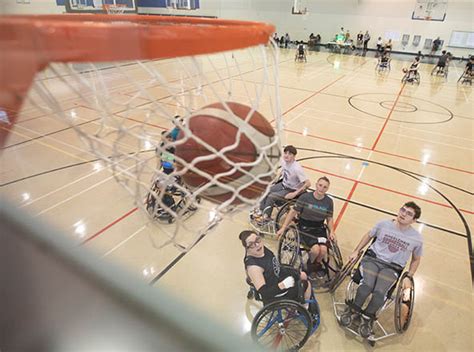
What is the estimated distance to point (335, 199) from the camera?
4.69m

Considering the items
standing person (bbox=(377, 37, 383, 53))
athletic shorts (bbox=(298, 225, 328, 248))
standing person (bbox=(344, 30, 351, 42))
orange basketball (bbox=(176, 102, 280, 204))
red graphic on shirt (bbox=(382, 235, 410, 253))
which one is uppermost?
orange basketball (bbox=(176, 102, 280, 204))

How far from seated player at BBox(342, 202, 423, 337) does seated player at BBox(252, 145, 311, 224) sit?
42.8 inches

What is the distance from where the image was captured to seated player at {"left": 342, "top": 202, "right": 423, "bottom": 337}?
2764mm

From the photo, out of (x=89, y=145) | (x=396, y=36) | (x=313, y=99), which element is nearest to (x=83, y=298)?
(x=89, y=145)

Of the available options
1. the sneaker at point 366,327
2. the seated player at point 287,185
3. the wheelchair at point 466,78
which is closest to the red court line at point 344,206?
the seated player at point 287,185

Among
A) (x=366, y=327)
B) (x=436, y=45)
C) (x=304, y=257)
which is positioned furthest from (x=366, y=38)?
(x=366, y=327)

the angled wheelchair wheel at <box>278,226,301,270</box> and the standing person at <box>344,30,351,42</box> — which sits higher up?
the standing person at <box>344,30,351,42</box>

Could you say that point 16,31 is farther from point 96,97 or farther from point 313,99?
point 313,99

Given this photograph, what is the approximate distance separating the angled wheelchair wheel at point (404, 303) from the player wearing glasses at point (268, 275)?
725mm

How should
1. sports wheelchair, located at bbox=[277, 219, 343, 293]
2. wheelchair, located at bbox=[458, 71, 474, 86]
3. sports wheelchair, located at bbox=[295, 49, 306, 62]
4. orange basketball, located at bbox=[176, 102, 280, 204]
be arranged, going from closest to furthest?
orange basketball, located at bbox=[176, 102, 280, 204] < sports wheelchair, located at bbox=[277, 219, 343, 293] < wheelchair, located at bbox=[458, 71, 474, 86] < sports wheelchair, located at bbox=[295, 49, 306, 62]

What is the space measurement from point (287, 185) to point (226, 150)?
116 inches

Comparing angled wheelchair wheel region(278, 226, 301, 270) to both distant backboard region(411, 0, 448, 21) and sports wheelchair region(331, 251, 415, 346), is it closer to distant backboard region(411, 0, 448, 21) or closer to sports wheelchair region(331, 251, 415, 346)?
sports wheelchair region(331, 251, 415, 346)

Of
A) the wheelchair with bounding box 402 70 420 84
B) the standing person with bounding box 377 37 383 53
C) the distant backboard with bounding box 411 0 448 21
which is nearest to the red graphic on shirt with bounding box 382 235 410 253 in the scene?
the wheelchair with bounding box 402 70 420 84

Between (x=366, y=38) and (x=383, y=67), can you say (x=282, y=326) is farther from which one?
(x=366, y=38)
